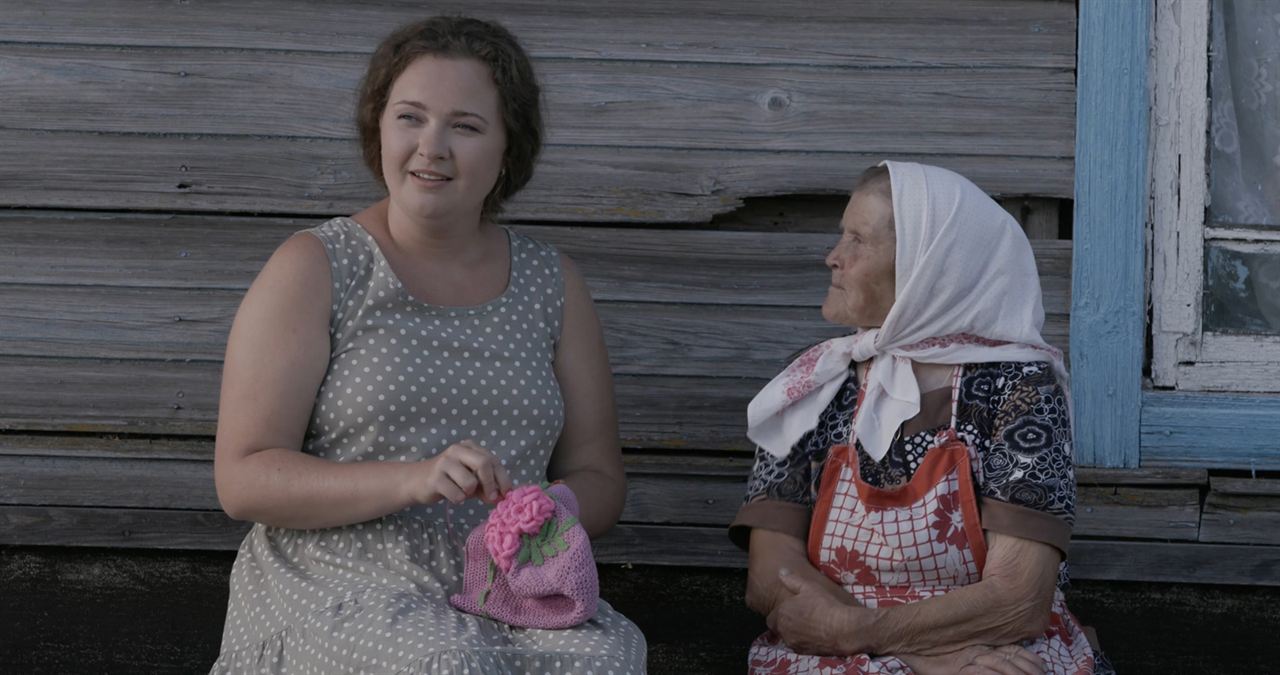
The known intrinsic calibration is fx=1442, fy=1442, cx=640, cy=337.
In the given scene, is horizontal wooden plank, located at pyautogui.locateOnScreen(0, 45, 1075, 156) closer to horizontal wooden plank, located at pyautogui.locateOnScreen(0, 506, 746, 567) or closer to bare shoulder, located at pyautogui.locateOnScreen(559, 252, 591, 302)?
bare shoulder, located at pyautogui.locateOnScreen(559, 252, 591, 302)

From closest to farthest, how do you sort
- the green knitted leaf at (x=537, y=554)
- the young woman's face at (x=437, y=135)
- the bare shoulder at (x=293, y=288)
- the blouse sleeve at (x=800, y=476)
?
the green knitted leaf at (x=537, y=554)
the bare shoulder at (x=293, y=288)
the young woman's face at (x=437, y=135)
the blouse sleeve at (x=800, y=476)

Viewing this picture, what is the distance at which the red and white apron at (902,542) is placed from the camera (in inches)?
104

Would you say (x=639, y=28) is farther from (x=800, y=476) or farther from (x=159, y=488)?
(x=159, y=488)

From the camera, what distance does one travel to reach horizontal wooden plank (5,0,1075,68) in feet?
11.4

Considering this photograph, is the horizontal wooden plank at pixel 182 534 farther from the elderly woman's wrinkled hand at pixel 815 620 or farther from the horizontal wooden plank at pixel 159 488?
the elderly woman's wrinkled hand at pixel 815 620

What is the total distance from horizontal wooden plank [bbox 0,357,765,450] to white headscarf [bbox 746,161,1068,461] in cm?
81

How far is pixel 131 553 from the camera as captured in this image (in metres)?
3.72

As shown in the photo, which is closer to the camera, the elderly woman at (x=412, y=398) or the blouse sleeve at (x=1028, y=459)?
the elderly woman at (x=412, y=398)

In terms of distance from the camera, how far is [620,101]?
11.5 ft

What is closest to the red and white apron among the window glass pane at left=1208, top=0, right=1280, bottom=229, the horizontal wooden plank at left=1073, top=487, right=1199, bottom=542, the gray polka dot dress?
the gray polka dot dress

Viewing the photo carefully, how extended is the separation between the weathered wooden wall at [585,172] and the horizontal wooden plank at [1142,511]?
0.01 metres

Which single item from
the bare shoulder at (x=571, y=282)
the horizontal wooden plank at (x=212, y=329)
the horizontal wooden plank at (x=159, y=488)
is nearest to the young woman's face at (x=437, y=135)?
the bare shoulder at (x=571, y=282)

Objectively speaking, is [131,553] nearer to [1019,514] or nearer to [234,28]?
[234,28]

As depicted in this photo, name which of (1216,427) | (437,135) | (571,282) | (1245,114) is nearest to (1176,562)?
(1216,427)
